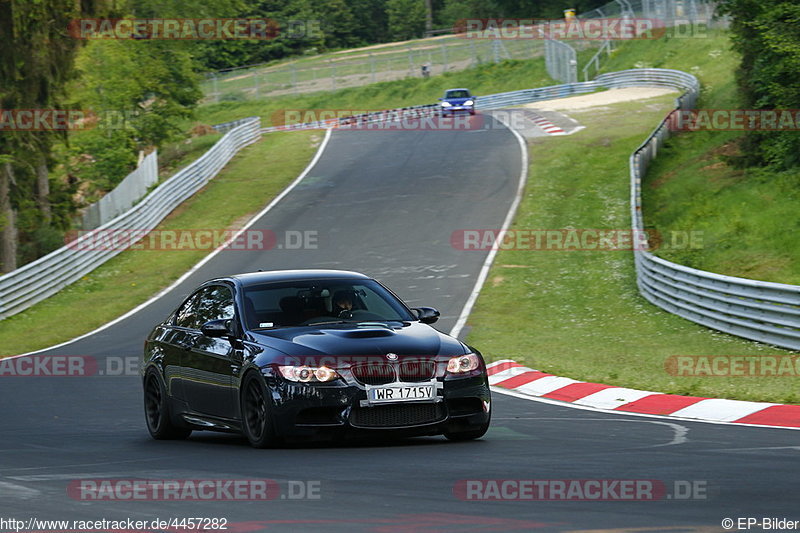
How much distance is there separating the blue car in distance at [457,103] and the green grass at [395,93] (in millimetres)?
19809

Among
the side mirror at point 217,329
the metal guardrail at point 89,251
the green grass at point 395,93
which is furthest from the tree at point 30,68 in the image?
the green grass at point 395,93

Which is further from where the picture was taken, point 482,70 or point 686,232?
point 482,70

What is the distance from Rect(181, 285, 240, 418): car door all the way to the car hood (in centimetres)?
46

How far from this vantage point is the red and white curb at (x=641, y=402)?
11.7m

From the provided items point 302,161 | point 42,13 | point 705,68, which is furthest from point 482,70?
point 42,13

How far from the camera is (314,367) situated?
9.64 m

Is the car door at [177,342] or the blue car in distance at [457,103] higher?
the car door at [177,342]

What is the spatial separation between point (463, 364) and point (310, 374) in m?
1.29

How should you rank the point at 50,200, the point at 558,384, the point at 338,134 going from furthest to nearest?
the point at 338,134
the point at 50,200
the point at 558,384

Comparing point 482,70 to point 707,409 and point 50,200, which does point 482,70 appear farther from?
point 707,409

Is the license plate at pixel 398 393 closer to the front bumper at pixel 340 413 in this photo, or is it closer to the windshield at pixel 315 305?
the front bumper at pixel 340 413

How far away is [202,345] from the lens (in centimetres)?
1110

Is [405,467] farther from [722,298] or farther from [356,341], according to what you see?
[722,298]

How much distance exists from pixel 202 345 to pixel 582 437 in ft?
11.3
